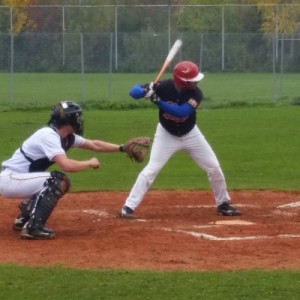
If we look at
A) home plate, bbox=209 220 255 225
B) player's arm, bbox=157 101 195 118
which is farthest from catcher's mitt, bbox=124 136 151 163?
home plate, bbox=209 220 255 225

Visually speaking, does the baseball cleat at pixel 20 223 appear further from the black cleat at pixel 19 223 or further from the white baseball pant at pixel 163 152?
the white baseball pant at pixel 163 152

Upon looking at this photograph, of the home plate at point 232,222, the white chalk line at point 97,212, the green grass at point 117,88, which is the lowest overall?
the green grass at point 117,88

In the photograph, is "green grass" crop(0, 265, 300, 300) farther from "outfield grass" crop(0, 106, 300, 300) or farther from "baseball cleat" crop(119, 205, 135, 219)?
"baseball cleat" crop(119, 205, 135, 219)

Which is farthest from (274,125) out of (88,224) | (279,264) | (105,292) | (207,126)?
(105,292)

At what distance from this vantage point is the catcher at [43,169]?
9195mm

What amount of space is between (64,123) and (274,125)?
13327 mm

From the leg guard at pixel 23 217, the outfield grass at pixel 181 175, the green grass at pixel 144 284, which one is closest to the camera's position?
the green grass at pixel 144 284

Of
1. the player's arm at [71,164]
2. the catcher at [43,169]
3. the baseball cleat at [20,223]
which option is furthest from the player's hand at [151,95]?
the baseball cleat at [20,223]

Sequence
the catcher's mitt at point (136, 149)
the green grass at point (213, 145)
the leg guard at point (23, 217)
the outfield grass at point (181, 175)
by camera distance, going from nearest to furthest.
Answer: the outfield grass at point (181, 175), the leg guard at point (23, 217), the catcher's mitt at point (136, 149), the green grass at point (213, 145)

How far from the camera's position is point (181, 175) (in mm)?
14852

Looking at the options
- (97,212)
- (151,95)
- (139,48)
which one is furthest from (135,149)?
(139,48)

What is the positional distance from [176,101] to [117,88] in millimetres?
25648

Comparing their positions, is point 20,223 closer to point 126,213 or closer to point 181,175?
point 126,213

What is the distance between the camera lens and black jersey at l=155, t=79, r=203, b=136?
34.1ft
